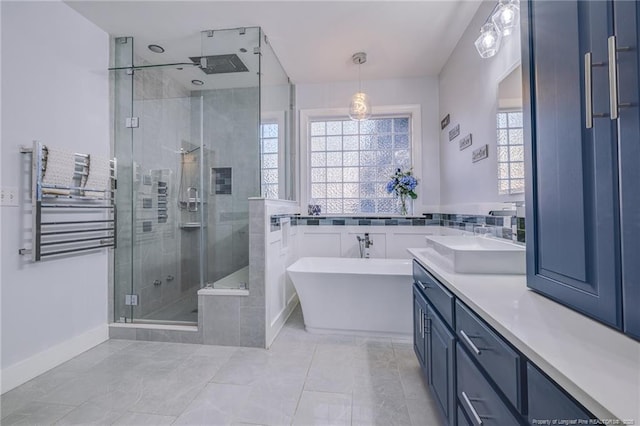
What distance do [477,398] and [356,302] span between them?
1620mm

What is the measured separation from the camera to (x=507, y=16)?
176 cm

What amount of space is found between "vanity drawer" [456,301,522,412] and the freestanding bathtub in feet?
4.53

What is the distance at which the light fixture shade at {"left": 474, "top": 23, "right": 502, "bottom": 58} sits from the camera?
1.91 meters

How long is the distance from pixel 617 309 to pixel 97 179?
3.20 metres

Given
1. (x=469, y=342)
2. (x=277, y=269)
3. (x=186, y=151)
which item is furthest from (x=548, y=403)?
(x=186, y=151)

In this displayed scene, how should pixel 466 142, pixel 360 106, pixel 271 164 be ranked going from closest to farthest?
1. pixel 466 142
2. pixel 360 106
3. pixel 271 164

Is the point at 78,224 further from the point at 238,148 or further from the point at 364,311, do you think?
the point at 364,311

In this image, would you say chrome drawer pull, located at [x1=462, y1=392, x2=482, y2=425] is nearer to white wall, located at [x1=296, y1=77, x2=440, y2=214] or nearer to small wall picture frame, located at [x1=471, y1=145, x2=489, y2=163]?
small wall picture frame, located at [x1=471, y1=145, x2=489, y2=163]

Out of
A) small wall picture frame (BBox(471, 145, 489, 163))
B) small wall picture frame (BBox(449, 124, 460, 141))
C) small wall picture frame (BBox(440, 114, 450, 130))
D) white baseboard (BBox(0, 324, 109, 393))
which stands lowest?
white baseboard (BBox(0, 324, 109, 393))

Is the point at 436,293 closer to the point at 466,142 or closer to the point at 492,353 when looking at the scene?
the point at 492,353

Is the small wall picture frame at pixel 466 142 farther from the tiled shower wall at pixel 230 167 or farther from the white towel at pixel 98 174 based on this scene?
the white towel at pixel 98 174

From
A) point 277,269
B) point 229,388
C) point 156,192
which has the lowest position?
point 229,388

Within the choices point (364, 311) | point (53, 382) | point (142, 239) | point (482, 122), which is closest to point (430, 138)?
point (482, 122)

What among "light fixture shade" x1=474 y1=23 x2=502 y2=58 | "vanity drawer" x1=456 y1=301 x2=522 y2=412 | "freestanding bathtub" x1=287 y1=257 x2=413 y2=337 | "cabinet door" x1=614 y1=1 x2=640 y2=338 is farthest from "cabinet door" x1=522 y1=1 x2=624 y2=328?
"freestanding bathtub" x1=287 y1=257 x2=413 y2=337
